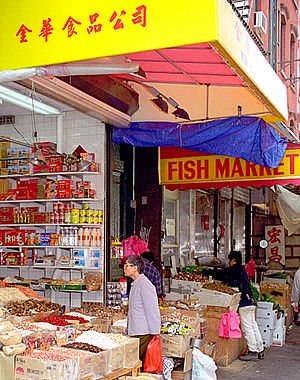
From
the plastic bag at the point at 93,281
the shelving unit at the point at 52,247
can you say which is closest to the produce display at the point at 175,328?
the plastic bag at the point at 93,281

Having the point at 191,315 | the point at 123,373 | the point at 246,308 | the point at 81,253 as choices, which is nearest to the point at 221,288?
the point at 246,308

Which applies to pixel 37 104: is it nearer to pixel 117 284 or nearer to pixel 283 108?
pixel 117 284

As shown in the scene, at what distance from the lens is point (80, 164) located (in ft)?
30.1

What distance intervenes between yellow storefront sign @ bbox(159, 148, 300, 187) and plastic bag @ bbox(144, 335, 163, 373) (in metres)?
5.05

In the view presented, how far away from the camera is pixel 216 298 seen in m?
9.83

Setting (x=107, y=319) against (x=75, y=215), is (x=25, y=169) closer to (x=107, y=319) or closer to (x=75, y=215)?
(x=75, y=215)

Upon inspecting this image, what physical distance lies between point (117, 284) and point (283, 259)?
13802mm

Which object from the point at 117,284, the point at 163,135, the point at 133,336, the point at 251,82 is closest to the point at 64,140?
the point at 163,135

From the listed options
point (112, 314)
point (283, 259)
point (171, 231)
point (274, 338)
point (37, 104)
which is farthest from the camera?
point (283, 259)

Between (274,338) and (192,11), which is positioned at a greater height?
(192,11)

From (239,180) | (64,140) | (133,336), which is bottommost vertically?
(133,336)

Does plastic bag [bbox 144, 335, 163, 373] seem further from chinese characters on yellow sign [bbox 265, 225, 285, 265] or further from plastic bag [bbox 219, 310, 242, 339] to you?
chinese characters on yellow sign [bbox 265, 225, 285, 265]

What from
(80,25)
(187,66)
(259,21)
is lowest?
(80,25)

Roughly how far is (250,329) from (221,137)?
3885 millimetres
